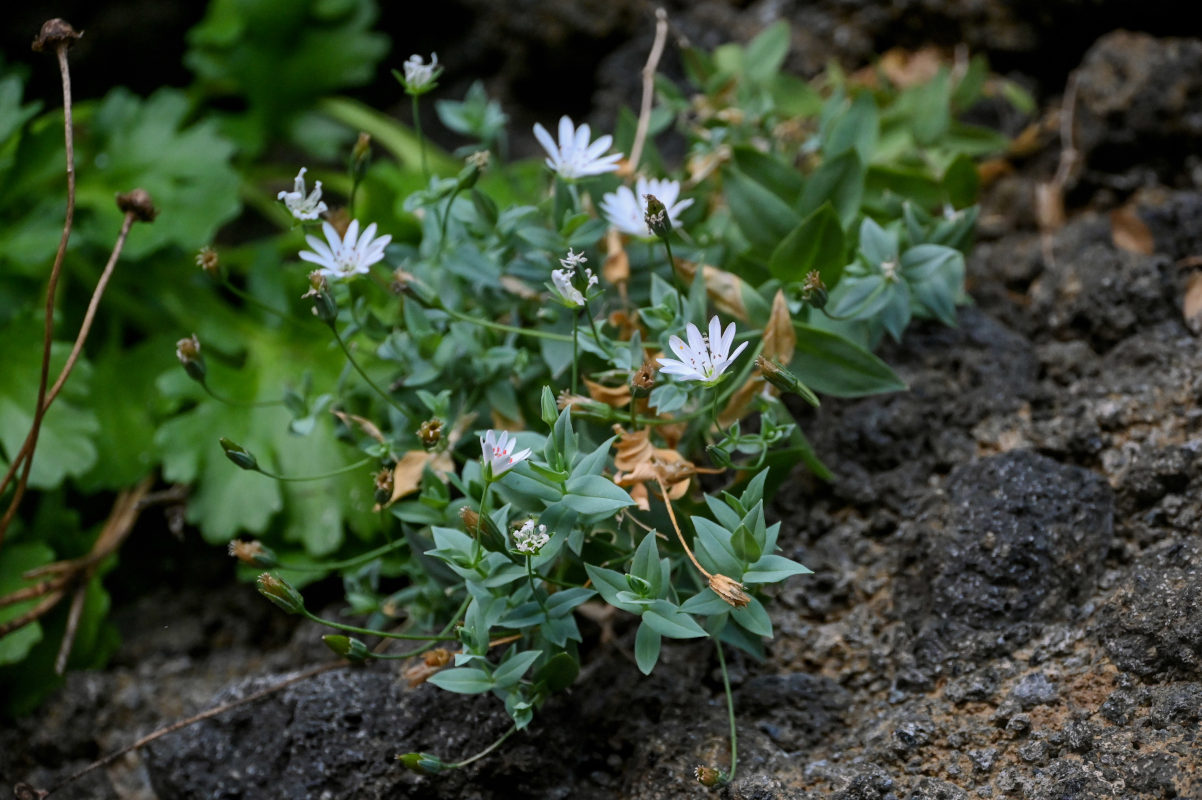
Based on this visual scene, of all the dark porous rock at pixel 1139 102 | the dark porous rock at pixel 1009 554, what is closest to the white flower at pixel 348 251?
the dark porous rock at pixel 1009 554

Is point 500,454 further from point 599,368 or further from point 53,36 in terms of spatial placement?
point 53,36

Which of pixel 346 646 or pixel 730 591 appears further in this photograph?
pixel 346 646

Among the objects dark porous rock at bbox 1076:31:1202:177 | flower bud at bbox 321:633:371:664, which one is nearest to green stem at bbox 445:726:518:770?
flower bud at bbox 321:633:371:664

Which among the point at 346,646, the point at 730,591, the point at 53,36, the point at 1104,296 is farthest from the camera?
the point at 1104,296

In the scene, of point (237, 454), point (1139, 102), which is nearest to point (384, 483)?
point (237, 454)

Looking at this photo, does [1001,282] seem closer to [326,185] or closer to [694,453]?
[694,453]

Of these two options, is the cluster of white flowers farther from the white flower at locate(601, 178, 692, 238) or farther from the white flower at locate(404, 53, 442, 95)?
the white flower at locate(404, 53, 442, 95)

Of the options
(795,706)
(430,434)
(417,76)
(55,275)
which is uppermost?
(417,76)

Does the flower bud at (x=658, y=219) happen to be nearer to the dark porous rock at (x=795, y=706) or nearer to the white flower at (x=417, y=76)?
the white flower at (x=417, y=76)
